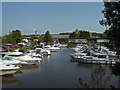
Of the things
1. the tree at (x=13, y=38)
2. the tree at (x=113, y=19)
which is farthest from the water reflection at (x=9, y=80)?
the tree at (x=13, y=38)

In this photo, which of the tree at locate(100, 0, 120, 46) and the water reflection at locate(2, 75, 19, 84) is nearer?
the tree at locate(100, 0, 120, 46)

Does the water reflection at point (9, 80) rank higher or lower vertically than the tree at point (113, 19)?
lower

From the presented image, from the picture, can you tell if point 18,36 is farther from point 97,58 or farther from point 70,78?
point 70,78

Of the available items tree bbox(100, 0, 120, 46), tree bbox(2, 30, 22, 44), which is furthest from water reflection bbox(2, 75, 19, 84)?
tree bbox(2, 30, 22, 44)

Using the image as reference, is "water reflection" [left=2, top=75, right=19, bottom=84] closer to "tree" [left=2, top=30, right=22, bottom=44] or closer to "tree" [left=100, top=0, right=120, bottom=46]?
"tree" [left=100, top=0, right=120, bottom=46]

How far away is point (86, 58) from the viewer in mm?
22219

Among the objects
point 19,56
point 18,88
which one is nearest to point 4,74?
point 18,88

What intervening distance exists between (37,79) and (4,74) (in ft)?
11.2

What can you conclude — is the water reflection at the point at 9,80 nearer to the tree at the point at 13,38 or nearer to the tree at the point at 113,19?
the tree at the point at 113,19

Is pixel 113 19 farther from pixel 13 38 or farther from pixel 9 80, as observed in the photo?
pixel 13 38

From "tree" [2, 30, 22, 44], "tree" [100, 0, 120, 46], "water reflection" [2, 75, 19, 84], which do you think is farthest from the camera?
"tree" [2, 30, 22, 44]

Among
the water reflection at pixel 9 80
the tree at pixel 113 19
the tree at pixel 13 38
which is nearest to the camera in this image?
the tree at pixel 113 19

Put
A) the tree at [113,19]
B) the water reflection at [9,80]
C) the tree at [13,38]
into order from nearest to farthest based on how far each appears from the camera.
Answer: the tree at [113,19] < the water reflection at [9,80] < the tree at [13,38]

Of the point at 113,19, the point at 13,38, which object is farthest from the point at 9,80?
the point at 13,38
